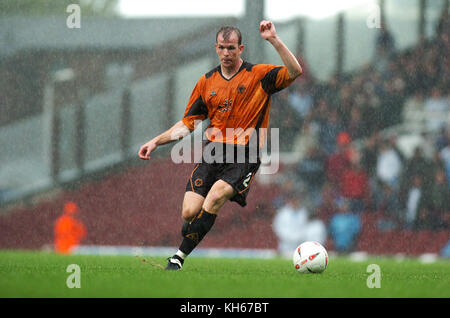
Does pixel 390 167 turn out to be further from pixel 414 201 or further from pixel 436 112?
pixel 436 112

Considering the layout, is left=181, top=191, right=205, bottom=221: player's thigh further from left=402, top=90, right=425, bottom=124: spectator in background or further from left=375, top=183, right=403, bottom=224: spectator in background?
left=402, top=90, right=425, bottom=124: spectator in background

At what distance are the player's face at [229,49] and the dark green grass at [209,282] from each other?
2140 millimetres

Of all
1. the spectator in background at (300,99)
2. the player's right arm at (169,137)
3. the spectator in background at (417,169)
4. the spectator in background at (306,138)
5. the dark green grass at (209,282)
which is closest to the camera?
the dark green grass at (209,282)

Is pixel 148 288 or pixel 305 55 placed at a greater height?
pixel 305 55

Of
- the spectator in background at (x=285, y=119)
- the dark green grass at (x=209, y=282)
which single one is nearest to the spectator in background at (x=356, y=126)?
the spectator in background at (x=285, y=119)

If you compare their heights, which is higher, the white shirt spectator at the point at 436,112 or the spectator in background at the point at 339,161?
the white shirt spectator at the point at 436,112

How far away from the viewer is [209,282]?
264 inches

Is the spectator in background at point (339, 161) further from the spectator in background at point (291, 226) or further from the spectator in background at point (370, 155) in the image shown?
the spectator in background at point (291, 226)

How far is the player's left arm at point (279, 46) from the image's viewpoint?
A: 7.45m

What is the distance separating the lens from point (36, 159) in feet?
63.1
